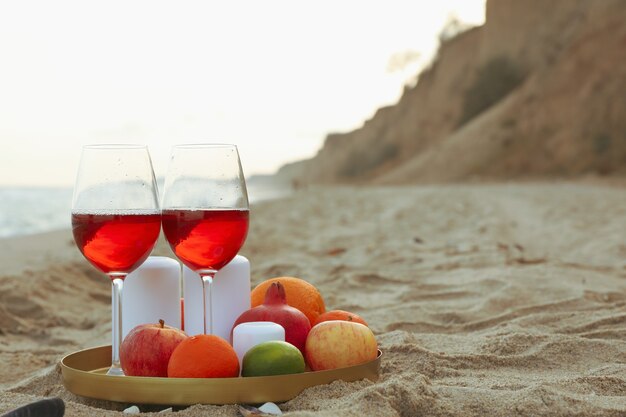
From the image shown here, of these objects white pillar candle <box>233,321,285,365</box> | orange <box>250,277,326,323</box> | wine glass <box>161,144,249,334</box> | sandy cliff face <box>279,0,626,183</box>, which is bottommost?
white pillar candle <box>233,321,285,365</box>

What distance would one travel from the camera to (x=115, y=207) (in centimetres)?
227

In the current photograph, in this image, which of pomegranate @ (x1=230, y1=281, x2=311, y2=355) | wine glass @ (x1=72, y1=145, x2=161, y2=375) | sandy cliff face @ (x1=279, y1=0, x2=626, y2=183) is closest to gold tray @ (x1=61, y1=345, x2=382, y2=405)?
wine glass @ (x1=72, y1=145, x2=161, y2=375)

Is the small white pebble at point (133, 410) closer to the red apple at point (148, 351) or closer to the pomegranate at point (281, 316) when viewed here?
the red apple at point (148, 351)

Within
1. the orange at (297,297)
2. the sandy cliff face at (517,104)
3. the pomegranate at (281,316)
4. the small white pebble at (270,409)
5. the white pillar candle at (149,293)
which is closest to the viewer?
the small white pebble at (270,409)

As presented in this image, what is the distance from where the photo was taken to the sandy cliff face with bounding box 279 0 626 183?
27.7 m

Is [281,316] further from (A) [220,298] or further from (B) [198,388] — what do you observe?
(B) [198,388]

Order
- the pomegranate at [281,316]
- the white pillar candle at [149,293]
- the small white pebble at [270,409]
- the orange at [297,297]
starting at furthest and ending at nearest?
1. the orange at [297,297]
2. the white pillar candle at [149,293]
3. the pomegranate at [281,316]
4. the small white pebble at [270,409]

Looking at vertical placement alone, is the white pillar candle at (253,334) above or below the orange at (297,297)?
below

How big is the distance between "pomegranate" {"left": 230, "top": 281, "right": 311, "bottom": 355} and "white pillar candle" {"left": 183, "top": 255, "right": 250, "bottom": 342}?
0.18ft

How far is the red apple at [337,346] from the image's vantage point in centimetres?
249

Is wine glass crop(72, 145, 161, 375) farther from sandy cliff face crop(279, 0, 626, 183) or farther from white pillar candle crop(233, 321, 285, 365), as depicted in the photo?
sandy cliff face crop(279, 0, 626, 183)

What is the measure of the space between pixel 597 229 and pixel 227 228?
6830mm

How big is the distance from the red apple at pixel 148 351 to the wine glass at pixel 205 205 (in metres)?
0.15

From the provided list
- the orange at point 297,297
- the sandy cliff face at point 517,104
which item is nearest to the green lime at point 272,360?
the orange at point 297,297
